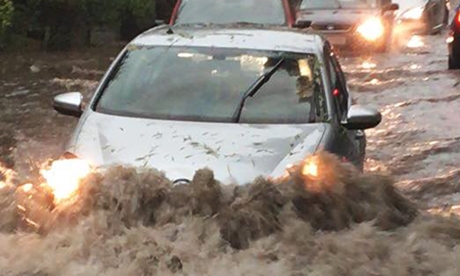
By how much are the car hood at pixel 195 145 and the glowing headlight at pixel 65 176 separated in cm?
11

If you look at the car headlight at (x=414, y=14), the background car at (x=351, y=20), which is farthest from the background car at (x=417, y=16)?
the background car at (x=351, y=20)

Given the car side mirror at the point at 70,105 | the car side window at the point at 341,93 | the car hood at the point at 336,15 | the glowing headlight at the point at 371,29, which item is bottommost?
the glowing headlight at the point at 371,29

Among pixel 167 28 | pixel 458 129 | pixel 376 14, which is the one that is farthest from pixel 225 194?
pixel 376 14

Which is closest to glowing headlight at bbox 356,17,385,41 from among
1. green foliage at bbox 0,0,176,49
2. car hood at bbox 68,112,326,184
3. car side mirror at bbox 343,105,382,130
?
green foliage at bbox 0,0,176,49

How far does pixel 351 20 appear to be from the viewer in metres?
20.1

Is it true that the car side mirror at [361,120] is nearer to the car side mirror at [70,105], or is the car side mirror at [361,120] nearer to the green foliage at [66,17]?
the car side mirror at [70,105]

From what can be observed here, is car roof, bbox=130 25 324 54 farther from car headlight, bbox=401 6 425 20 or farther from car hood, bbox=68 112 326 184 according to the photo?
car headlight, bbox=401 6 425 20

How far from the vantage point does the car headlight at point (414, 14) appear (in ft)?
84.0

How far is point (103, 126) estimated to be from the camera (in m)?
6.74

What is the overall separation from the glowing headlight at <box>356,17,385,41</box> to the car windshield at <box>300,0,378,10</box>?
0.46 m

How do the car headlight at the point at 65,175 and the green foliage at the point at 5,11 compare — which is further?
the green foliage at the point at 5,11

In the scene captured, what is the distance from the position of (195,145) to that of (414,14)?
2024 centimetres

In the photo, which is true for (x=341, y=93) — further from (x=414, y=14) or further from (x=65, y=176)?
(x=414, y=14)

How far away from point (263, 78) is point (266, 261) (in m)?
2.63
